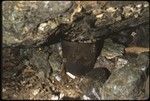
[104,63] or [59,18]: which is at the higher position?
[59,18]

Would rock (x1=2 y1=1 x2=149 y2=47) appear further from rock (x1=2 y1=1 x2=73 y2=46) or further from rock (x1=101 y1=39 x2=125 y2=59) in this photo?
rock (x1=101 y1=39 x2=125 y2=59)

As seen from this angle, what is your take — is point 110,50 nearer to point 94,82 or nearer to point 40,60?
point 94,82

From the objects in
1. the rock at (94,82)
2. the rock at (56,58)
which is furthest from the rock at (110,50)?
the rock at (56,58)

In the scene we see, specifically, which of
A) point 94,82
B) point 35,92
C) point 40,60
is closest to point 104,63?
point 94,82

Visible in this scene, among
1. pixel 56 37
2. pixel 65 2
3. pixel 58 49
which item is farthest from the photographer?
pixel 58 49

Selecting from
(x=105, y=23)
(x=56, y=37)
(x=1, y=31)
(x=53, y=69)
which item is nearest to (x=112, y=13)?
(x=105, y=23)

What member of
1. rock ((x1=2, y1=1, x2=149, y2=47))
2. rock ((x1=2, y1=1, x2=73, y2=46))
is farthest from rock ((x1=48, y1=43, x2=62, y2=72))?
rock ((x1=2, y1=1, x2=73, y2=46))

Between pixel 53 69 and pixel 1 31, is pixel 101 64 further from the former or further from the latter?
pixel 1 31

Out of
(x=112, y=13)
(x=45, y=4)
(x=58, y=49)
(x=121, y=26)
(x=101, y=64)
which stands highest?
(x=45, y=4)
